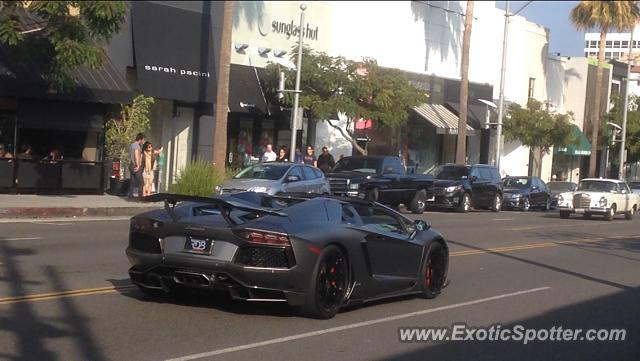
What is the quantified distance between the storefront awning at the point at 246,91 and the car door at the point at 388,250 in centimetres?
1939

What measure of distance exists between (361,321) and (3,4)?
11662 millimetres

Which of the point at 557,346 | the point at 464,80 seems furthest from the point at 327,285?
the point at 464,80

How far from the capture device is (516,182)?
3762 cm

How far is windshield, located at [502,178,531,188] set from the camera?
3728 cm

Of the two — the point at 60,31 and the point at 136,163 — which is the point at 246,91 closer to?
the point at 136,163

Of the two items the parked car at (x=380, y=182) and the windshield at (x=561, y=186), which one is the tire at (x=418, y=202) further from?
the windshield at (x=561, y=186)

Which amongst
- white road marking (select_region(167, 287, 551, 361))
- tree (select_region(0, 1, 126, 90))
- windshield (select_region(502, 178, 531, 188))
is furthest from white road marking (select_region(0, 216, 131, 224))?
windshield (select_region(502, 178, 531, 188))

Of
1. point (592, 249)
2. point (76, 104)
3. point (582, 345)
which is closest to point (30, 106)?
point (76, 104)

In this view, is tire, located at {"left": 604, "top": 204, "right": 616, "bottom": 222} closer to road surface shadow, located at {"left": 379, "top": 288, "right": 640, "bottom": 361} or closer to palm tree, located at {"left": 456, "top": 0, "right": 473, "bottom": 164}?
palm tree, located at {"left": 456, "top": 0, "right": 473, "bottom": 164}

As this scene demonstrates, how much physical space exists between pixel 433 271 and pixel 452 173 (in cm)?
2126

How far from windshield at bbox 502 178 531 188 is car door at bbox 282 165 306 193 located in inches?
662

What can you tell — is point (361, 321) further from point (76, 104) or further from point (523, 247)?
point (76, 104)

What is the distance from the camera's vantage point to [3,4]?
1706 cm

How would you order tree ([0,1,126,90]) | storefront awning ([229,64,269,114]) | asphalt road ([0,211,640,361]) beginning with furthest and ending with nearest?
storefront awning ([229,64,269,114]) < tree ([0,1,126,90]) < asphalt road ([0,211,640,361])
